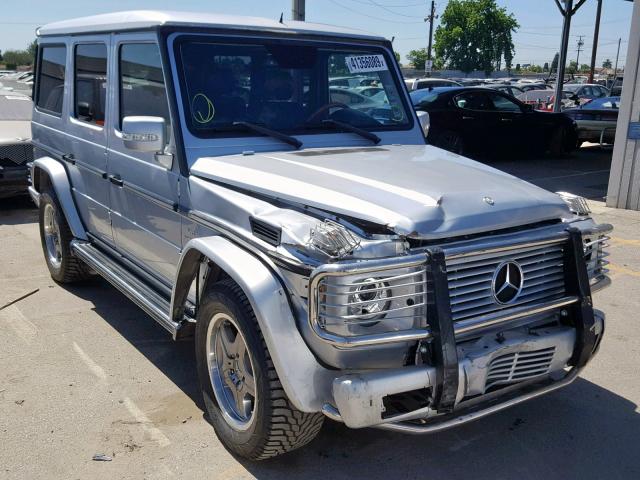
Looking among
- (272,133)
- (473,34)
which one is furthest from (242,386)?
(473,34)

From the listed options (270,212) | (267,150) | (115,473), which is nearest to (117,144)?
(267,150)

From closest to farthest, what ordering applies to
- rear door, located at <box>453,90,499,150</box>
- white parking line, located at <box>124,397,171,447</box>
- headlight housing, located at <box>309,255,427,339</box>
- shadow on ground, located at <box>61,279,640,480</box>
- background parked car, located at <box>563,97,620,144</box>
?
1. headlight housing, located at <box>309,255,427,339</box>
2. shadow on ground, located at <box>61,279,640,480</box>
3. white parking line, located at <box>124,397,171,447</box>
4. rear door, located at <box>453,90,499,150</box>
5. background parked car, located at <box>563,97,620,144</box>

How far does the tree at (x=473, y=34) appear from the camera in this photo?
3460 inches

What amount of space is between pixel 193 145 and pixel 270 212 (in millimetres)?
884

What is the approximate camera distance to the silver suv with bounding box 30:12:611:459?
2734 millimetres

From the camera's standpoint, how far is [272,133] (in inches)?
155

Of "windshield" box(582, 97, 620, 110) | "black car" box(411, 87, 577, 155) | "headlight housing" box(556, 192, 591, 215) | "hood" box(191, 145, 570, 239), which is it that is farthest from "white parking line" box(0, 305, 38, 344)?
"windshield" box(582, 97, 620, 110)

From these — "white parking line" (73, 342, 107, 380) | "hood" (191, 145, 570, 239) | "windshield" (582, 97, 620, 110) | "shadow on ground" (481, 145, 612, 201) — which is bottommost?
"shadow on ground" (481, 145, 612, 201)

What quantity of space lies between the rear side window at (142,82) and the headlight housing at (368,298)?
1738mm

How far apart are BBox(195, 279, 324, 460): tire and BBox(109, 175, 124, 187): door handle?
142cm

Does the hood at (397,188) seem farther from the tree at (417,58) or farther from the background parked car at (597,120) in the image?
the tree at (417,58)

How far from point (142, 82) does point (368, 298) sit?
2.22 m

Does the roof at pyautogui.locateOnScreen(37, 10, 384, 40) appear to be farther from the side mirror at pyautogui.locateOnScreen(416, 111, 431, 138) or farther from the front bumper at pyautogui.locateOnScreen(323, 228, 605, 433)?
the front bumper at pyautogui.locateOnScreen(323, 228, 605, 433)

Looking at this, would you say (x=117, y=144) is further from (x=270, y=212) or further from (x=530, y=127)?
(x=530, y=127)
